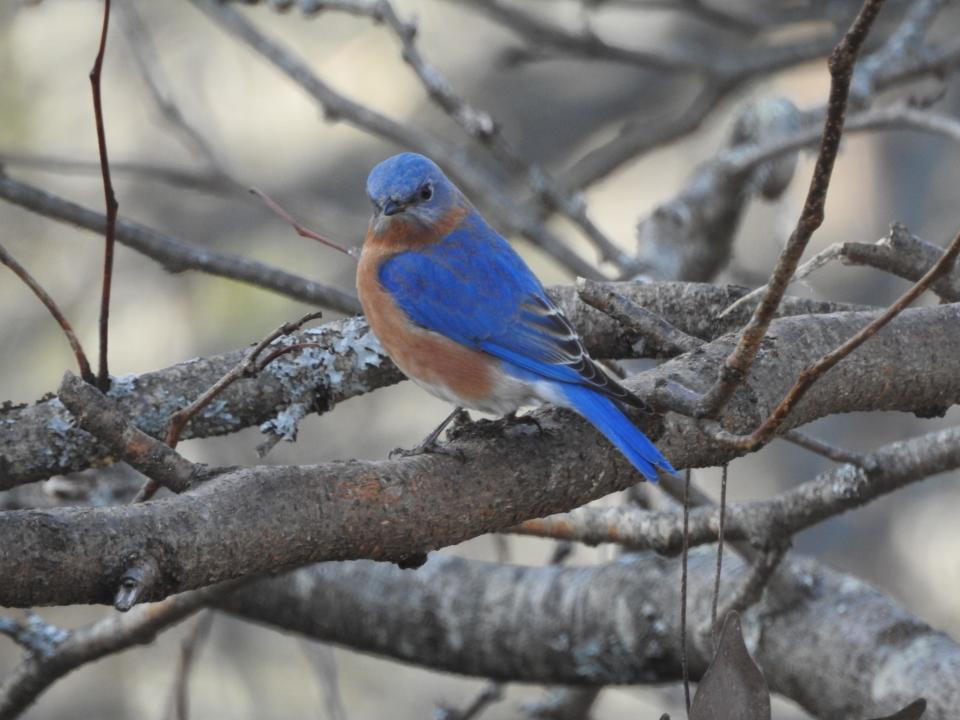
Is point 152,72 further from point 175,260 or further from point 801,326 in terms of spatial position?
point 801,326

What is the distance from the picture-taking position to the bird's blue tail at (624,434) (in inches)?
85.5

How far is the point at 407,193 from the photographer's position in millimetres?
3285

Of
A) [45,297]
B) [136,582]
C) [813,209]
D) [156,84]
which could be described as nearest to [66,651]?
[45,297]

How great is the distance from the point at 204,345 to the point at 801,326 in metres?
4.27

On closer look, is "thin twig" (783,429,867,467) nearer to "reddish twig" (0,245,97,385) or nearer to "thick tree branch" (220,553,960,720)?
"thick tree branch" (220,553,960,720)

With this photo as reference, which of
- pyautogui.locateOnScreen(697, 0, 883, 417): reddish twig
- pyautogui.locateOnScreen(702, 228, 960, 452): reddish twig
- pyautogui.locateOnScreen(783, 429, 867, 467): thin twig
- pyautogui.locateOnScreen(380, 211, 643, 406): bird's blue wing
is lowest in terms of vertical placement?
pyautogui.locateOnScreen(702, 228, 960, 452): reddish twig

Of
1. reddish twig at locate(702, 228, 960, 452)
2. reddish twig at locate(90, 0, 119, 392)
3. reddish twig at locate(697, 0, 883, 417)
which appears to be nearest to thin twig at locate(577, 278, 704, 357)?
reddish twig at locate(697, 0, 883, 417)

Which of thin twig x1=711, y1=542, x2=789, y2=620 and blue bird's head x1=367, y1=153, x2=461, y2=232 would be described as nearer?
thin twig x1=711, y1=542, x2=789, y2=620

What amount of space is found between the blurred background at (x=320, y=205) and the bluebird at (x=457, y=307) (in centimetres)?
257

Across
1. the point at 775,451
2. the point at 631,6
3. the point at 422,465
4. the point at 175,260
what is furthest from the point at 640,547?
the point at 775,451

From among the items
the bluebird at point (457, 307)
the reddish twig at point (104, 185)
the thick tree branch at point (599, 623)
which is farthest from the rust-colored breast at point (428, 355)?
the reddish twig at point (104, 185)

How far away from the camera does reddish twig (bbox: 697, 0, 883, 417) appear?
1390mm

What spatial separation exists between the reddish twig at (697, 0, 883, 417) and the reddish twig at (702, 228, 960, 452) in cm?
9

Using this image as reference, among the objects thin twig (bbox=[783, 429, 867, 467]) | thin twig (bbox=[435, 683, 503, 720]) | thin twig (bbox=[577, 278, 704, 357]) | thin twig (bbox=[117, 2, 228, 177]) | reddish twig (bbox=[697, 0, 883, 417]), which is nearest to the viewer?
reddish twig (bbox=[697, 0, 883, 417])
